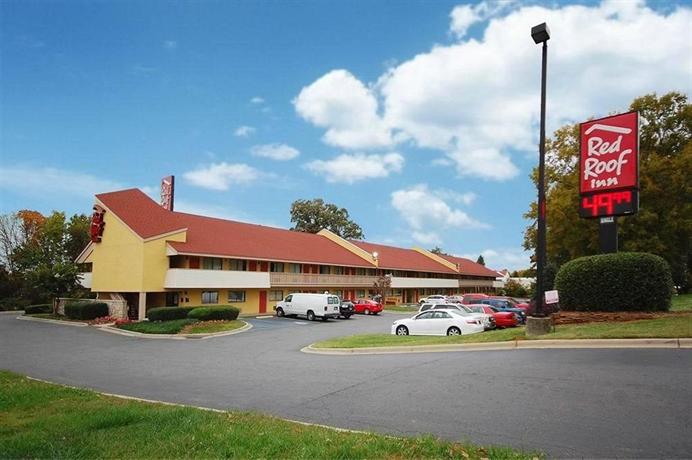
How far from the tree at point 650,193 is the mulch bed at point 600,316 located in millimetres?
24455

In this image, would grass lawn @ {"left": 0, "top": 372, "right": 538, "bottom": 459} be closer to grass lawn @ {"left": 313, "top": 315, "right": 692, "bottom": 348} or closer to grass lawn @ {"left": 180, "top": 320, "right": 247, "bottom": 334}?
grass lawn @ {"left": 313, "top": 315, "right": 692, "bottom": 348}

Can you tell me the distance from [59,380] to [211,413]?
7.90m

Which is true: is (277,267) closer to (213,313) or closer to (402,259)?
(213,313)

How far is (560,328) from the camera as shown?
51.0 ft

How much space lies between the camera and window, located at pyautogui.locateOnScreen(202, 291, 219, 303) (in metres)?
38.9

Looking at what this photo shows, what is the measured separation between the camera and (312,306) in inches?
1476

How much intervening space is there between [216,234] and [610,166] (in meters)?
33.6

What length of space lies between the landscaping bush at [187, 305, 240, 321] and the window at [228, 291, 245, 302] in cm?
860

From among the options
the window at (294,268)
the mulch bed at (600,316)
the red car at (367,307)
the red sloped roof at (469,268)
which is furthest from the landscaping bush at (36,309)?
the red sloped roof at (469,268)

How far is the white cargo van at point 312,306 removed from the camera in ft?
121

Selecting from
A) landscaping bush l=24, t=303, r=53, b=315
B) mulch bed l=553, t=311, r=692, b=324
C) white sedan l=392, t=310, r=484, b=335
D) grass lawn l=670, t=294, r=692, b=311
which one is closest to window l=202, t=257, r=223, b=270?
landscaping bush l=24, t=303, r=53, b=315

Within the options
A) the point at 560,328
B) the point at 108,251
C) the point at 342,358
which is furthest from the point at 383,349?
the point at 108,251

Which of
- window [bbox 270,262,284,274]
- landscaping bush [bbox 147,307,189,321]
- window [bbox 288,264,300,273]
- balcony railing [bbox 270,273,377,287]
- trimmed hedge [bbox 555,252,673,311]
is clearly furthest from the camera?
window [bbox 288,264,300,273]

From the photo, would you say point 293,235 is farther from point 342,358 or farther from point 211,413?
point 211,413
